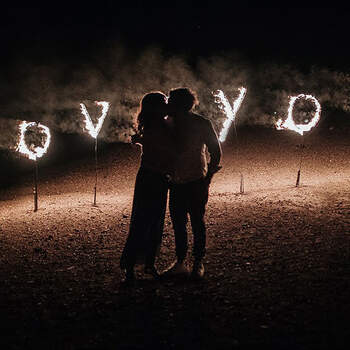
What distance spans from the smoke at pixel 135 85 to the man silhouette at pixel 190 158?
11.9m

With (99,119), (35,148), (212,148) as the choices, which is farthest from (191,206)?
(35,148)

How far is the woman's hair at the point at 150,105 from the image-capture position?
14.5 feet

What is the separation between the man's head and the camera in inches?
172

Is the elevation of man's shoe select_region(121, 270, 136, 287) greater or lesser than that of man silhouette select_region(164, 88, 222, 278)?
lesser

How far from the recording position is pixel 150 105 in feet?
14.6

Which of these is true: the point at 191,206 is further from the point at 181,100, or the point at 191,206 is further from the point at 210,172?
the point at 181,100

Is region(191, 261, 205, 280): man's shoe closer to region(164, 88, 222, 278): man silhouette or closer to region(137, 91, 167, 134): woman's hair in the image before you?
region(164, 88, 222, 278): man silhouette

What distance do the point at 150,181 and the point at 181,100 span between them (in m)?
0.97

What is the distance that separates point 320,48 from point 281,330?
20.8m

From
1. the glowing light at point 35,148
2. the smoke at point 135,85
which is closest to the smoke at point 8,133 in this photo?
the smoke at point 135,85

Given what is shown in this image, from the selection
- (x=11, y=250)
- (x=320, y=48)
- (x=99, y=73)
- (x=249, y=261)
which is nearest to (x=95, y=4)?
(x=99, y=73)

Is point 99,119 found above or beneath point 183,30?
beneath

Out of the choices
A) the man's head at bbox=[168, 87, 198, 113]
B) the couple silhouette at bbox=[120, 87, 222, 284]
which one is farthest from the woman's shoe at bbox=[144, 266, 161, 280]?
the man's head at bbox=[168, 87, 198, 113]

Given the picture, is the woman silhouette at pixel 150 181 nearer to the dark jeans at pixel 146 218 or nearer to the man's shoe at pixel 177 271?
the dark jeans at pixel 146 218
